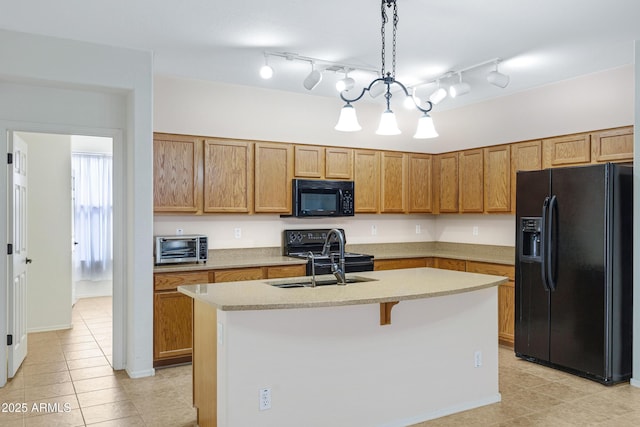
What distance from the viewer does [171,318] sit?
14.4 feet

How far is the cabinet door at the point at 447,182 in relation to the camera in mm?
5992

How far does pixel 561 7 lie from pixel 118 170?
3643mm

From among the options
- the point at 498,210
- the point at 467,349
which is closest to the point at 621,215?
the point at 498,210

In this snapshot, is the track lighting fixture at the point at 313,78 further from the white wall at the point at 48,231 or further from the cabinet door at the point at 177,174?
the white wall at the point at 48,231

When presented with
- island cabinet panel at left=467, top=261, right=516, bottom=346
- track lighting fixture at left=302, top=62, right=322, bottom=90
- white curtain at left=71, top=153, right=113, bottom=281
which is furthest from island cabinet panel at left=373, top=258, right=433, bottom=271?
white curtain at left=71, top=153, right=113, bottom=281

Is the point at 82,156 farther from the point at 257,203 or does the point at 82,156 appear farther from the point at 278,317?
the point at 278,317

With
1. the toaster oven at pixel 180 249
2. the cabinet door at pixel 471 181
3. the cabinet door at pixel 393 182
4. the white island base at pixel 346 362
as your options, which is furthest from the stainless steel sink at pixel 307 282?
the cabinet door at pixel 471 181

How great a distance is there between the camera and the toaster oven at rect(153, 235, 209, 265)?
4539 millimetres

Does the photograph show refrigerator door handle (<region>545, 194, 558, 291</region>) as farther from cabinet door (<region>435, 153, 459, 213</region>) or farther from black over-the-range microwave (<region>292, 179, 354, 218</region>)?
black over-the-range microwave (<region>292, 179, 354, 218</region>)

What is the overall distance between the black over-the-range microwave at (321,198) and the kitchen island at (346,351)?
1.94m

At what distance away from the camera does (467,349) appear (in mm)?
3498

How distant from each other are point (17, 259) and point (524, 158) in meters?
4.87

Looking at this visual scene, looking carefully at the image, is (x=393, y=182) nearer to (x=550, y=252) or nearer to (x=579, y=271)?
(x=550, y=252)

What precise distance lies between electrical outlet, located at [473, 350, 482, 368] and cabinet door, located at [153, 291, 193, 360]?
246 centimetres
